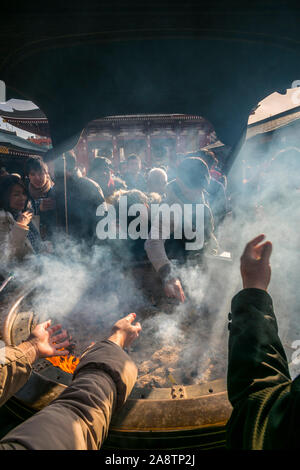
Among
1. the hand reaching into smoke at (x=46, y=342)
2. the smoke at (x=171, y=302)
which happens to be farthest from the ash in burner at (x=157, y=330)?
the hand reaching into smoke at (x=46, y=342)

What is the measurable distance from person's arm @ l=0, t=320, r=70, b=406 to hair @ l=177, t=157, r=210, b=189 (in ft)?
6.95

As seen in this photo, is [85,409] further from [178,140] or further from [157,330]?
[178,140]

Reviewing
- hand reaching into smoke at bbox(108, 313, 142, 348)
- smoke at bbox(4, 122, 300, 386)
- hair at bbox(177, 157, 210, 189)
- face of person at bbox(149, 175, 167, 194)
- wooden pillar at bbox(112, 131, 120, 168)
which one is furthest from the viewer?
wooden pillar at bbox(112, 131, 120, 168)

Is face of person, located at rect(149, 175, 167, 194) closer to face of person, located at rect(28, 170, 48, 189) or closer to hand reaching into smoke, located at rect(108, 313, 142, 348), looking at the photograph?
face of person, located at rect(28, 170, 48, 189)

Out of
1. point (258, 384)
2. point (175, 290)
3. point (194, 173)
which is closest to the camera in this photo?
point (258, 384)

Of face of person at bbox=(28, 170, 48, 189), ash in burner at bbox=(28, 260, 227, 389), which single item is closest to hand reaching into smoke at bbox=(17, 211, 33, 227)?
face of person at bbox=(28, 170, 48, 189)

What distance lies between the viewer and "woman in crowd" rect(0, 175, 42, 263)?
106 inches

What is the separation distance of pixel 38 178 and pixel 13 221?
808 mm

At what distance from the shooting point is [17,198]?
2814 millimetres

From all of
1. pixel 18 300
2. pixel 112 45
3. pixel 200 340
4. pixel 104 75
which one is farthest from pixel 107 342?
pixel 104 75

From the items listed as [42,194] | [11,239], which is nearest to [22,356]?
[11,239]

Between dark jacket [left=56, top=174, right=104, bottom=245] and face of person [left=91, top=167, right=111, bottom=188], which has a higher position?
face of person [left=91, top=167, right=111, bottom=188]

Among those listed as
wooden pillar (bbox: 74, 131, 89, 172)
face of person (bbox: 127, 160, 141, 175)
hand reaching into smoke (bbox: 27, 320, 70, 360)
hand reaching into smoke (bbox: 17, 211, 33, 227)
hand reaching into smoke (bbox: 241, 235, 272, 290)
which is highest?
wooden pillar (bbox: 74, 131, 89, 172)

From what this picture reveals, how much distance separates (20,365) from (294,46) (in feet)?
9.11
